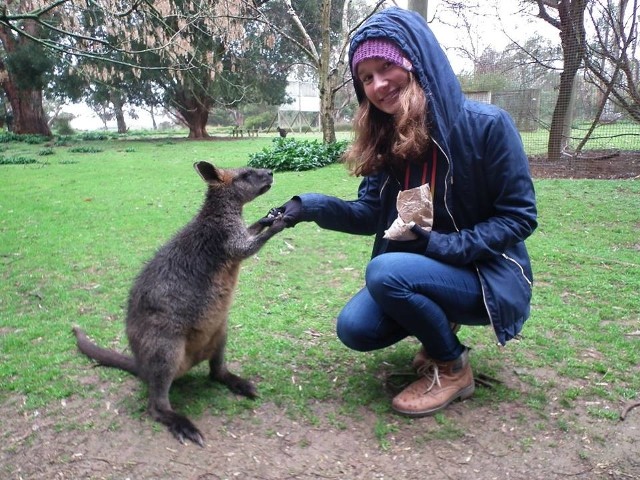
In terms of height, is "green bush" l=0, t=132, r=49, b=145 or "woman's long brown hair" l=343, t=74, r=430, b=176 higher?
"woman's long brown hair" l=343, t=74, r=430, b=176

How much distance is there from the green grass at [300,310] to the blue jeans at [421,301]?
362 millimetres

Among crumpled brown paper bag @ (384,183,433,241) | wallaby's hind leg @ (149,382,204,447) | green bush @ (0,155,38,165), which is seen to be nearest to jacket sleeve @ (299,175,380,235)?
crumpled brown paper bag @ (384,183,433,241)

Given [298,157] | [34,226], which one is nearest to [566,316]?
[34,226]

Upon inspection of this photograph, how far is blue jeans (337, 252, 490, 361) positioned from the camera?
2.22m

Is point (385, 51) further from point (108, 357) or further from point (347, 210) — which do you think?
point (108, 357)

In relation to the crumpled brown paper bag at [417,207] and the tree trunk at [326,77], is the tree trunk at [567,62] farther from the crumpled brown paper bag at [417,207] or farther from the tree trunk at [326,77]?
the crumpled brown paper bag at [417,207]

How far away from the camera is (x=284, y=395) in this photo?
8.54 feet

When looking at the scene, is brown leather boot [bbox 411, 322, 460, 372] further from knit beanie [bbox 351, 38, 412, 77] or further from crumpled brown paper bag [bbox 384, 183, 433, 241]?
knit beanie [bbox 351, 38, 412, 77]

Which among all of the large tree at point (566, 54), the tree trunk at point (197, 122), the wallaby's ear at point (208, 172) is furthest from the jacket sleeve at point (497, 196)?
the tree trunk at point (197, 122)

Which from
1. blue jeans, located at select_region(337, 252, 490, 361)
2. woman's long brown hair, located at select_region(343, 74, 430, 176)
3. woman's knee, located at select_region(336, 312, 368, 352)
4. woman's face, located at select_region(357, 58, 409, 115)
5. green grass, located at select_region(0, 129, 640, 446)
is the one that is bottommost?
green grass, located at select_region(0, 129, 640, 446)

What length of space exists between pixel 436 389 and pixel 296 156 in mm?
8671

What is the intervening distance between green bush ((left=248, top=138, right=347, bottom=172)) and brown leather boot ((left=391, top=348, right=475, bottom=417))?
321 inches

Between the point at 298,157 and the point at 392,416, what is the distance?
860 cm

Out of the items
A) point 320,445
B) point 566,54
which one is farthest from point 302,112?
point 320,445
